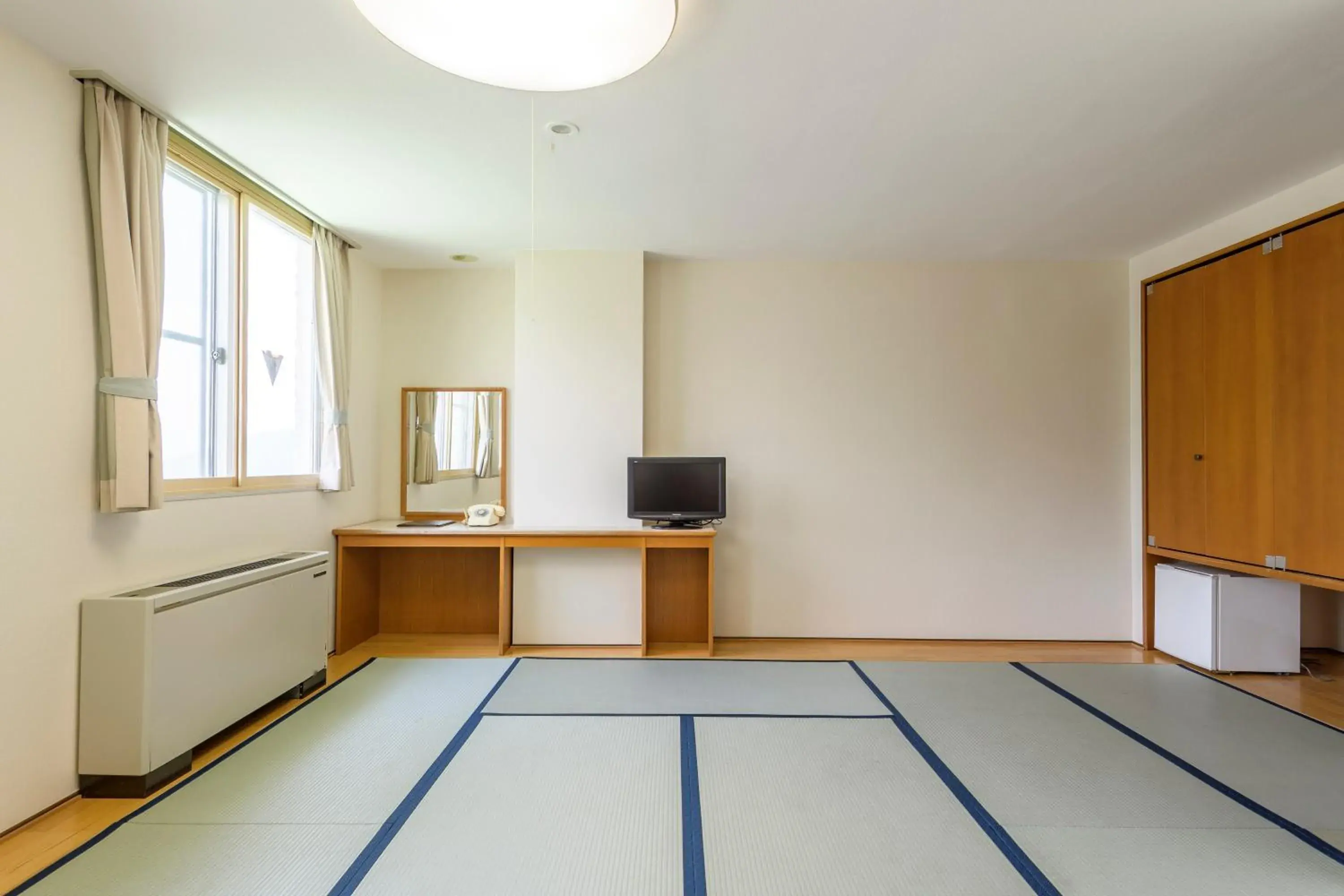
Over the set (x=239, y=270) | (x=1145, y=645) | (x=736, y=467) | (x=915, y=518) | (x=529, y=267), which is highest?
(x=529, y=267)

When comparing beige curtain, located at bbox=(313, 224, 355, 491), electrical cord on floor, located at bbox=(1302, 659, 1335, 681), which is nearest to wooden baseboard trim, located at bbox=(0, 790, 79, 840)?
beige curtain, located at bbox=(313, 224, 355, 491)

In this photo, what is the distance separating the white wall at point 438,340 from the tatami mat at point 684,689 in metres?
2.07

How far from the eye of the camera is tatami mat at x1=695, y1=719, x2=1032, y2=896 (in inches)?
77.0

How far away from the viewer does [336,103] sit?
8.76 ft

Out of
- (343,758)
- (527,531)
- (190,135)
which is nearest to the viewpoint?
(343,758)

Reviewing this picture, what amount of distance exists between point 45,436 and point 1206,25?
164 inches

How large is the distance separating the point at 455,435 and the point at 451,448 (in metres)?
0.10

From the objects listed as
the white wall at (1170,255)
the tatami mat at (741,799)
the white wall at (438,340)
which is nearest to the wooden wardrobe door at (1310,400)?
the white wall at (1170,255)

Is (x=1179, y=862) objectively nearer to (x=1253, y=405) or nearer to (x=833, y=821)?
(x=833, y=821)

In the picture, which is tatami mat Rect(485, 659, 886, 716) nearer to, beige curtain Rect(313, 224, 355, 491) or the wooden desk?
the wooden desk

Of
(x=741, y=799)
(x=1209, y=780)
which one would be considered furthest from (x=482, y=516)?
(x=1209, y=780)

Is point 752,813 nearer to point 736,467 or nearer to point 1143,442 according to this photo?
point 736,467

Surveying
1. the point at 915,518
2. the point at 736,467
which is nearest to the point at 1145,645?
the point at 915,518

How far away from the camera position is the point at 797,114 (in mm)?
2738
